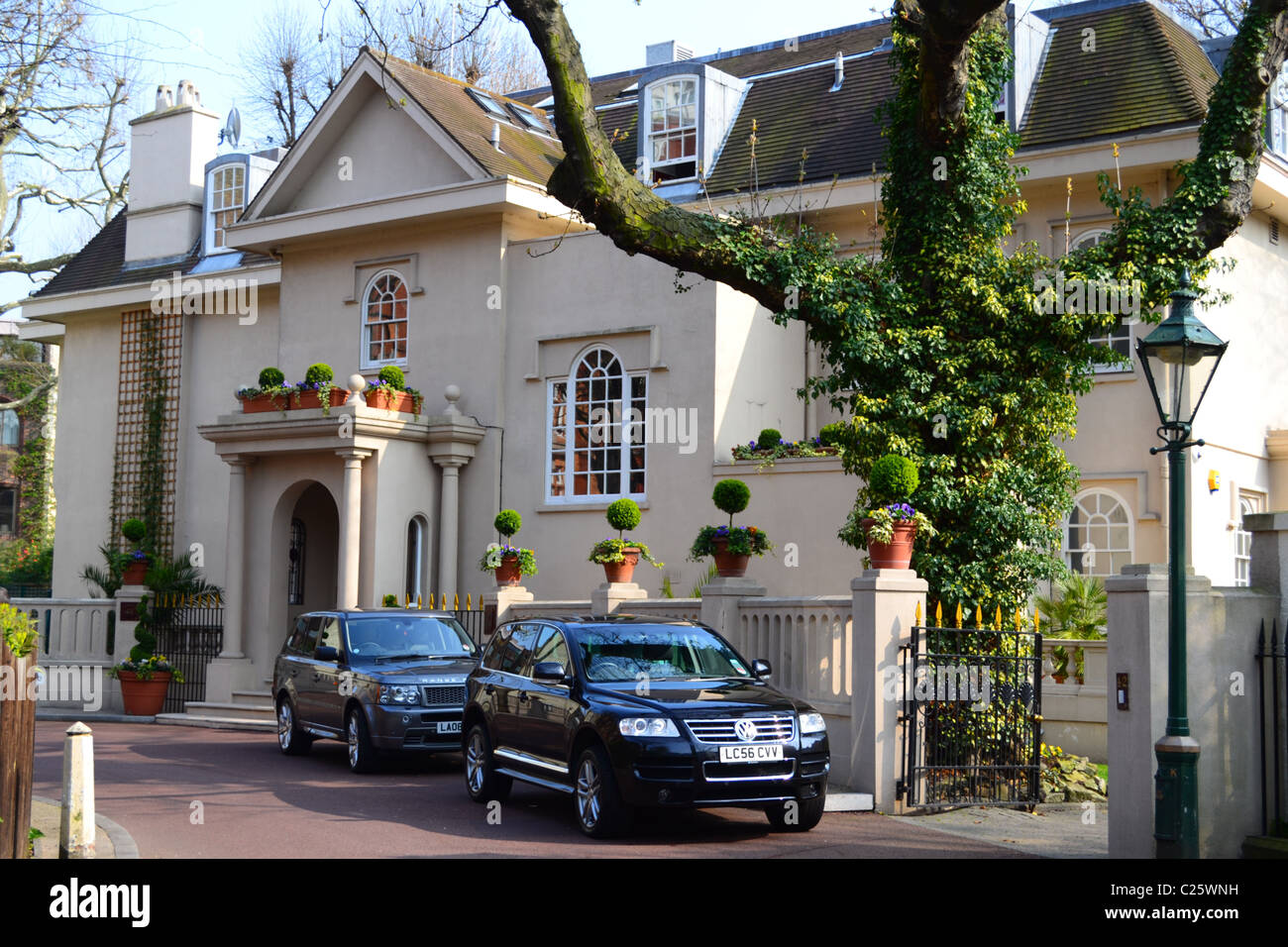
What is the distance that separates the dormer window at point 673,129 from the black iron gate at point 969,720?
12.9m

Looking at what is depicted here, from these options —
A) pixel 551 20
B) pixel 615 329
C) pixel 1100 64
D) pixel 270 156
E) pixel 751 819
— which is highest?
pixel 270 156

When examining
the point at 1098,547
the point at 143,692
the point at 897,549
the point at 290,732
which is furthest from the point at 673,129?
the point at 143,692

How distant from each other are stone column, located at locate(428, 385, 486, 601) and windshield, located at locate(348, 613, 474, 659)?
5992mm

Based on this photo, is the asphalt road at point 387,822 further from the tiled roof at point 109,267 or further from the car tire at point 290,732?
the tiled roof at point 109,267

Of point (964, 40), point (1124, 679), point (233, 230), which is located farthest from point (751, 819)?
point (233, 230)

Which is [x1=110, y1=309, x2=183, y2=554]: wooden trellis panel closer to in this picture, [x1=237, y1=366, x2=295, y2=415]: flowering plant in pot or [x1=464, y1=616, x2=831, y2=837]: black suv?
[x1=237, y1=366, x2=295, y2=415]: flowering plant in pot

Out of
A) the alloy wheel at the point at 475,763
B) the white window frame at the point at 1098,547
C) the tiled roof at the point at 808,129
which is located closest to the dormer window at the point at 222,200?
the tiled roof at the point at 808,129

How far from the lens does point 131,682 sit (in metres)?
24.3

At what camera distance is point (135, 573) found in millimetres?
25359

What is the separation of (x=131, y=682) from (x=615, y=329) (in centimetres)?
1044

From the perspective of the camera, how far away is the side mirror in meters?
11.6

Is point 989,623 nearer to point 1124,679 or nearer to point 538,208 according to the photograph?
point 1124,679

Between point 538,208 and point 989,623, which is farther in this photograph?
point 538,208

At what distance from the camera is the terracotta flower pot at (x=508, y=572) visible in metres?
20.0
